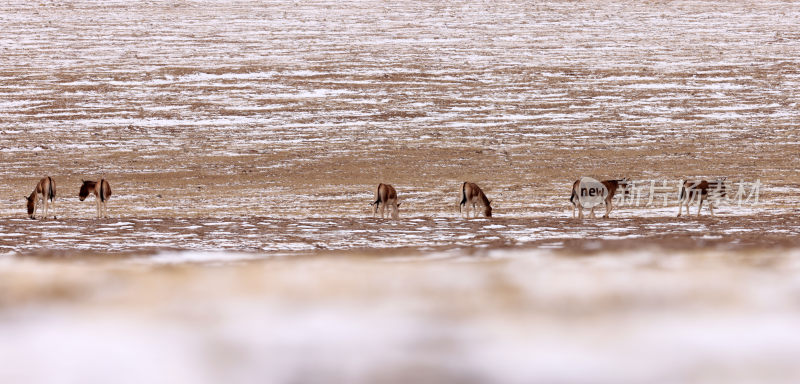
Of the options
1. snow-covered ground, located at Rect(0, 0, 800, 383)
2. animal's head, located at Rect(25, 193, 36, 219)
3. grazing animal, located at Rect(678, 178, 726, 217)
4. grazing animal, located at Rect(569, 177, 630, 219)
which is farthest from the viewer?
animal's head, located at Rect(25, 193, 36, 219)

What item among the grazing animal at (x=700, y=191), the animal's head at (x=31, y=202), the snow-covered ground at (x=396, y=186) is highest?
the snow-covered ground at (x=396, y=186)

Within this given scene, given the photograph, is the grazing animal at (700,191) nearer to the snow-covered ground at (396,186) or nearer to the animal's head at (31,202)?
the snow-covered ground at (396,186)

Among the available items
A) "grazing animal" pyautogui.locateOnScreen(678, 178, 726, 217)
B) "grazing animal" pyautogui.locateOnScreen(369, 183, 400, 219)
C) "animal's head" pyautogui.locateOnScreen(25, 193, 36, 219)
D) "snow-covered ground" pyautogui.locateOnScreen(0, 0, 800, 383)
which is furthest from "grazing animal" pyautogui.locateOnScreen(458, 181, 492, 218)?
"animal's head" pyautogui.locateOnScreen(25, 193, 36, 219)

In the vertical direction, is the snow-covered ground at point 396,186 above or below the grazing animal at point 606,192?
above

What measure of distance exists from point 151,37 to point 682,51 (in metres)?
21.3

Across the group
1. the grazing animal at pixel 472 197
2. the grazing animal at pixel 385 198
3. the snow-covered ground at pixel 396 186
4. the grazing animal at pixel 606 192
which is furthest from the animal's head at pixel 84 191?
the grazing animal at pixel 606 192

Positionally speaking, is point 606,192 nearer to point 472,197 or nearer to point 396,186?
point 472,197

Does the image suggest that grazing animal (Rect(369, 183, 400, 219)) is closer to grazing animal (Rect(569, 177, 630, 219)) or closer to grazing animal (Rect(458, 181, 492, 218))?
grazing animal (Rect(458, 181, 492, 218))

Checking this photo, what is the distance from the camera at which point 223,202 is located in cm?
1959

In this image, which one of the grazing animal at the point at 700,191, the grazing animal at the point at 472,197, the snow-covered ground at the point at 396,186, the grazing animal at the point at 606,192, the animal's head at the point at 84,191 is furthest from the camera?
the animal's head at the point at 84,191

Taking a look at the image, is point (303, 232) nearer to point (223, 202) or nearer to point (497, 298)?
point (497, 298)

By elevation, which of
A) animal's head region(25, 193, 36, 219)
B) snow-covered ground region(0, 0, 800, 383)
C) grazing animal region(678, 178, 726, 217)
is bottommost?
animal's head region(25, 193, 36, 219)

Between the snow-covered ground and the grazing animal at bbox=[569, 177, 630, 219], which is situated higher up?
the snow-covered ground

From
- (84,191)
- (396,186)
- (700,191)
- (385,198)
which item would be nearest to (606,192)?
(700,191)
